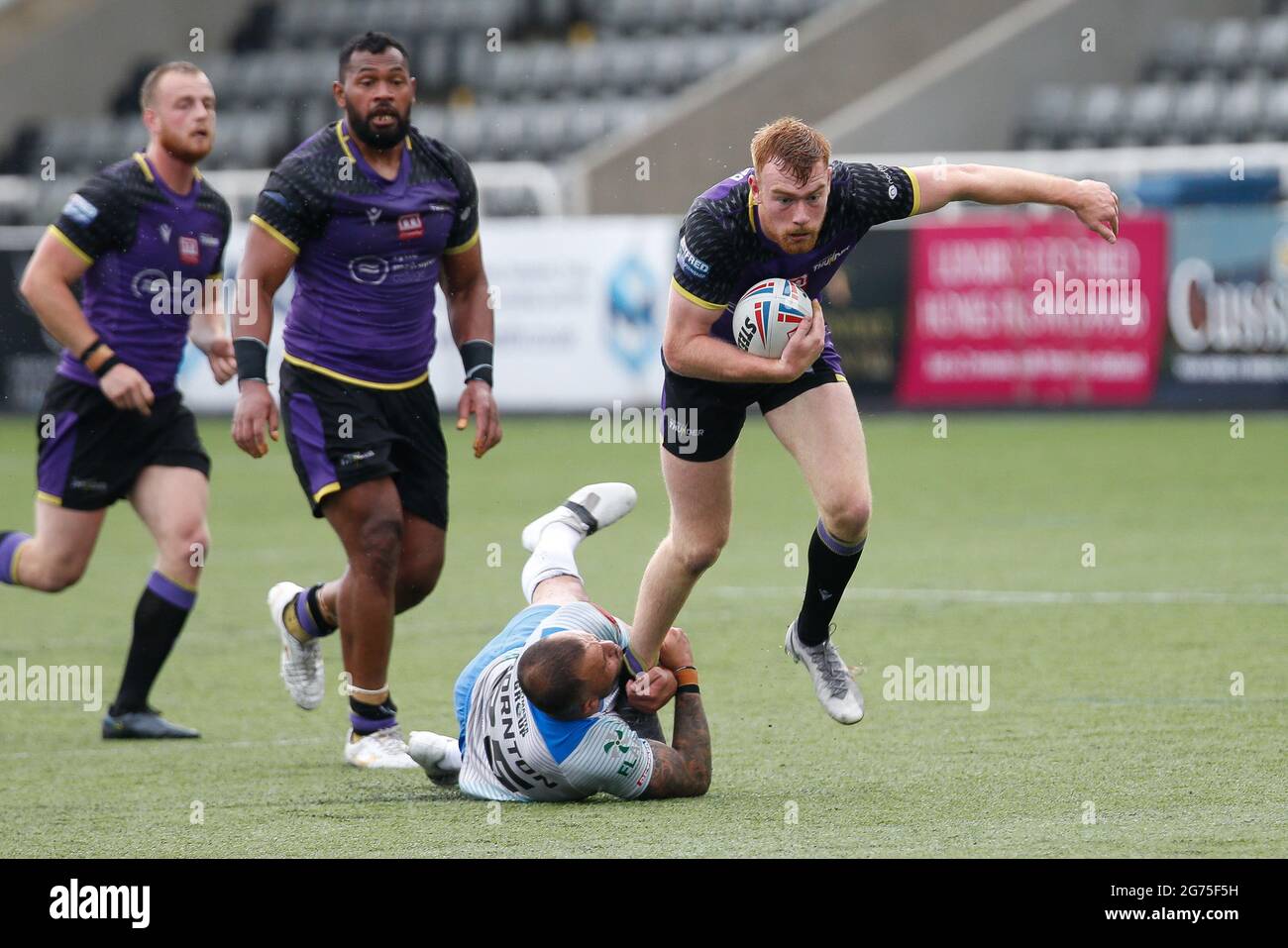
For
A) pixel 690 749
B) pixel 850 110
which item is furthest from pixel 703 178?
pixel 690 749

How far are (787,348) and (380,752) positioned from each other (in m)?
2.00

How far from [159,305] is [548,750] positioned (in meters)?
2.79

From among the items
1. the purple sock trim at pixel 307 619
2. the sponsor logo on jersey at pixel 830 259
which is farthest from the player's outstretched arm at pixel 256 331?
the sponsor logo on jersey at pixel 830 259

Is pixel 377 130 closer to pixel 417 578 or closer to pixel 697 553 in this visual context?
pixel 417 578

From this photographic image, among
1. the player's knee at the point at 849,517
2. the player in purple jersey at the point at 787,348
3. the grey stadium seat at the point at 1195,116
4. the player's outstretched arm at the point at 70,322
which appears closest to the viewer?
the player in purple jersey at the point at 787,348

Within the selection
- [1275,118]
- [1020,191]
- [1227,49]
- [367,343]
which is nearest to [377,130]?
[367,343]

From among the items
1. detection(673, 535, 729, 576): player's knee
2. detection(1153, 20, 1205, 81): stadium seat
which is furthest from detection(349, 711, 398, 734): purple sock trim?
detection(1153, 20, 1205, 81): stadium seat

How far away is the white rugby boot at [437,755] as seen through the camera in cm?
624

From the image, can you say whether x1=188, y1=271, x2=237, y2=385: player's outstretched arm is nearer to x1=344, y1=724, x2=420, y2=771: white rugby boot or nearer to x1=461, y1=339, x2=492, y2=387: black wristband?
x1=461, y1=339, x2=492, y2=387: black wristband

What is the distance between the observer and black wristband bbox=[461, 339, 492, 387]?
23.6 feet

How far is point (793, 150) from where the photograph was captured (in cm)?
601

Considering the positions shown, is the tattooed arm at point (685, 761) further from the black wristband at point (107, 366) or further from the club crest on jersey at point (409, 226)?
the black wristband at point (107, 366)

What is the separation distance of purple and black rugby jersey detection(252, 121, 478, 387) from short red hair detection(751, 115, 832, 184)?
1.39 meters
